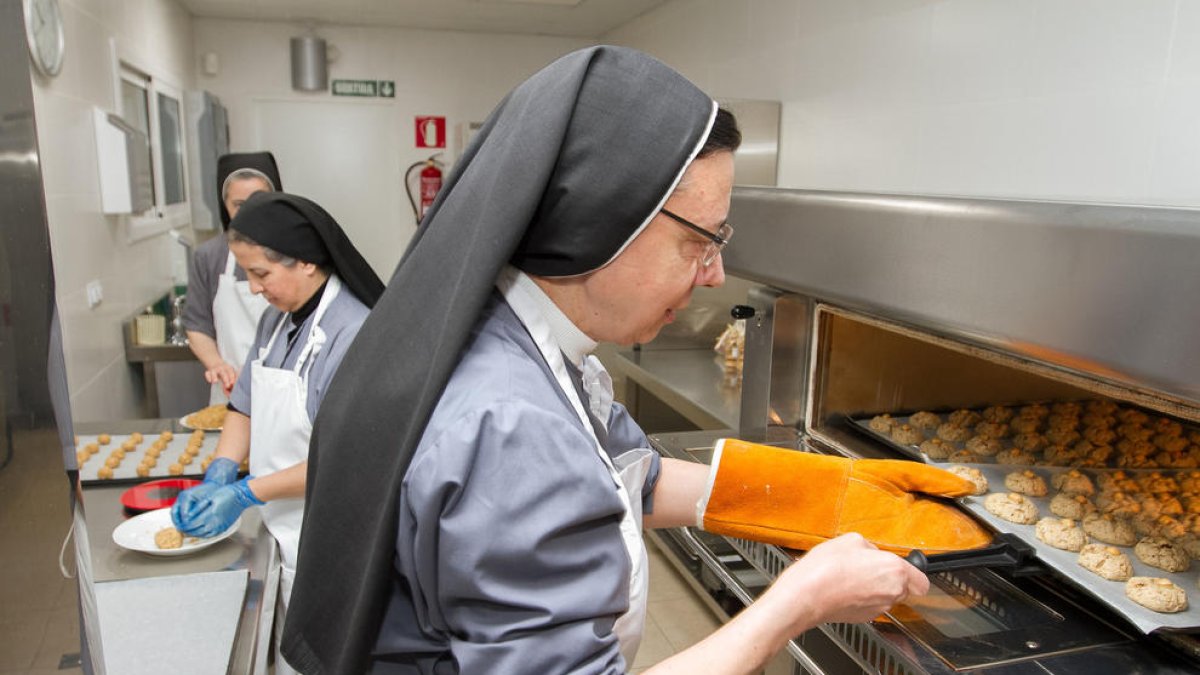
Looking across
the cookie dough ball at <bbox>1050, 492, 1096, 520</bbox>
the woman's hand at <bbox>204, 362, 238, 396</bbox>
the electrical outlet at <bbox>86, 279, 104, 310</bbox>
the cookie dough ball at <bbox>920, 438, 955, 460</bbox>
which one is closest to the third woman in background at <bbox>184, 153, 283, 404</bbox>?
the woman's hand at <bbox>204, 362, 238, 396</bbox>

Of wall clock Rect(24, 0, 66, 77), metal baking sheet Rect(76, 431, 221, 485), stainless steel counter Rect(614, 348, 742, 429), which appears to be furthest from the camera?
stainless steel counter Rect(614, 348, 742, 429)

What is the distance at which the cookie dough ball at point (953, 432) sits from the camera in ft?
4.71

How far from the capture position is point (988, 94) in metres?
1.85

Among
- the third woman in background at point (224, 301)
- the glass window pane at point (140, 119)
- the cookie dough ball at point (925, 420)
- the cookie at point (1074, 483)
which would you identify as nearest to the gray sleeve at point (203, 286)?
the third woman in background at point (224, 301)

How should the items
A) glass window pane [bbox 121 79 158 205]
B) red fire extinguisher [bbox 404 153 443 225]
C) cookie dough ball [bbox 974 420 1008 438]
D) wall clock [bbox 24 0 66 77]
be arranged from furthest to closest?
1. red fire extinguisher [bbox 404 153 443 225]
2. glass window pane [bbox 121 79 158 205]
3. wall clock [bbox 24 0 66 77]
4. cookie dough ball [bbox 974 420 1008 438]

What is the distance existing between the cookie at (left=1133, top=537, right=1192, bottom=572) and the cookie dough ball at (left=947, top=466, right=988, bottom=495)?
204 millimetres

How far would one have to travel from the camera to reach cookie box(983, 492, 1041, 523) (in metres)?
1.11

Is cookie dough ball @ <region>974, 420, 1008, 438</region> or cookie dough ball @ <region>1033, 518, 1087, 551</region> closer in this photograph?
cookie dough ball @ <region>1033, 518, 1087, 551</region>

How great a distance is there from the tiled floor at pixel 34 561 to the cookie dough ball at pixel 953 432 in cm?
140

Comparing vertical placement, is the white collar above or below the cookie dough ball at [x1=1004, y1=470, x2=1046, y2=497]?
above

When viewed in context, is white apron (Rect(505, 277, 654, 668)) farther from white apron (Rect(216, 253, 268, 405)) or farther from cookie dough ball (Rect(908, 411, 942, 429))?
white apron (Rect(216, 253, 268, 405))

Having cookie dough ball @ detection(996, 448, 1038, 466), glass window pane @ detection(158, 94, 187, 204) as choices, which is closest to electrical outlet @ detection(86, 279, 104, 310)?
glass window pane @ detection(158, 94, 187, 204)

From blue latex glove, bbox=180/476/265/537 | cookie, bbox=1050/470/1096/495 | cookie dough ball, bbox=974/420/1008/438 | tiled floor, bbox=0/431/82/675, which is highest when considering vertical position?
tiled floor, bbox=0/431/82/675

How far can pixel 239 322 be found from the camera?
8.61 ft
